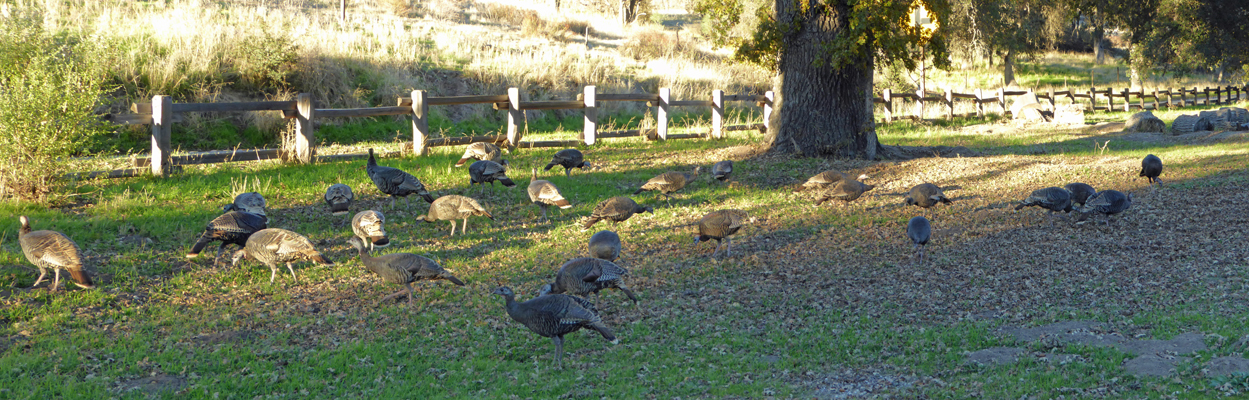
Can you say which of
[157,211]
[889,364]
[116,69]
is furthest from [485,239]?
[116,69]

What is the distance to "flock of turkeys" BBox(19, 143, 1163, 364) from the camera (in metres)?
6.85

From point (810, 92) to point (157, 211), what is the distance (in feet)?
37.6

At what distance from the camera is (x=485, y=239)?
36.1 ft

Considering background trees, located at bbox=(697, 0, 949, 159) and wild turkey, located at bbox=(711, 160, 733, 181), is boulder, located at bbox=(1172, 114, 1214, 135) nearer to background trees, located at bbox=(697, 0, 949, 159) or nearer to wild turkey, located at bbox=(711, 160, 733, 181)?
background trees, located at bbox=(697, 0, 949, 159)

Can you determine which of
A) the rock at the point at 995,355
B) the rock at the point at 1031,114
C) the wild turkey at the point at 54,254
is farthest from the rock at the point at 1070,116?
the wild turkey at the point at 54,254

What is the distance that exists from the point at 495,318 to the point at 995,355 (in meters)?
4.23

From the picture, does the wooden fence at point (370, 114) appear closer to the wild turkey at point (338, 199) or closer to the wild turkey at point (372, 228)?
the wild turkey at point (338, 199)

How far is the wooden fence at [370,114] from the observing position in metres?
13.3

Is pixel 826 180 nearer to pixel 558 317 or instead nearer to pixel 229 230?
pixel 558 317

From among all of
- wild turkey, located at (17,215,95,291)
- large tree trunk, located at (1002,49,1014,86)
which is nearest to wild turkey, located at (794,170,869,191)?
wild turkey, located at (17,215,95,291)

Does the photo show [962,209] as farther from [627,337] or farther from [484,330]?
[484,330]

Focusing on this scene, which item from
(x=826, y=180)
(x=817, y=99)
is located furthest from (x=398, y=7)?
(x=826, y=180)

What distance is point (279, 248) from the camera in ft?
28.2

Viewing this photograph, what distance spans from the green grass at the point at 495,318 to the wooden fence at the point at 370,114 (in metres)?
0.83
